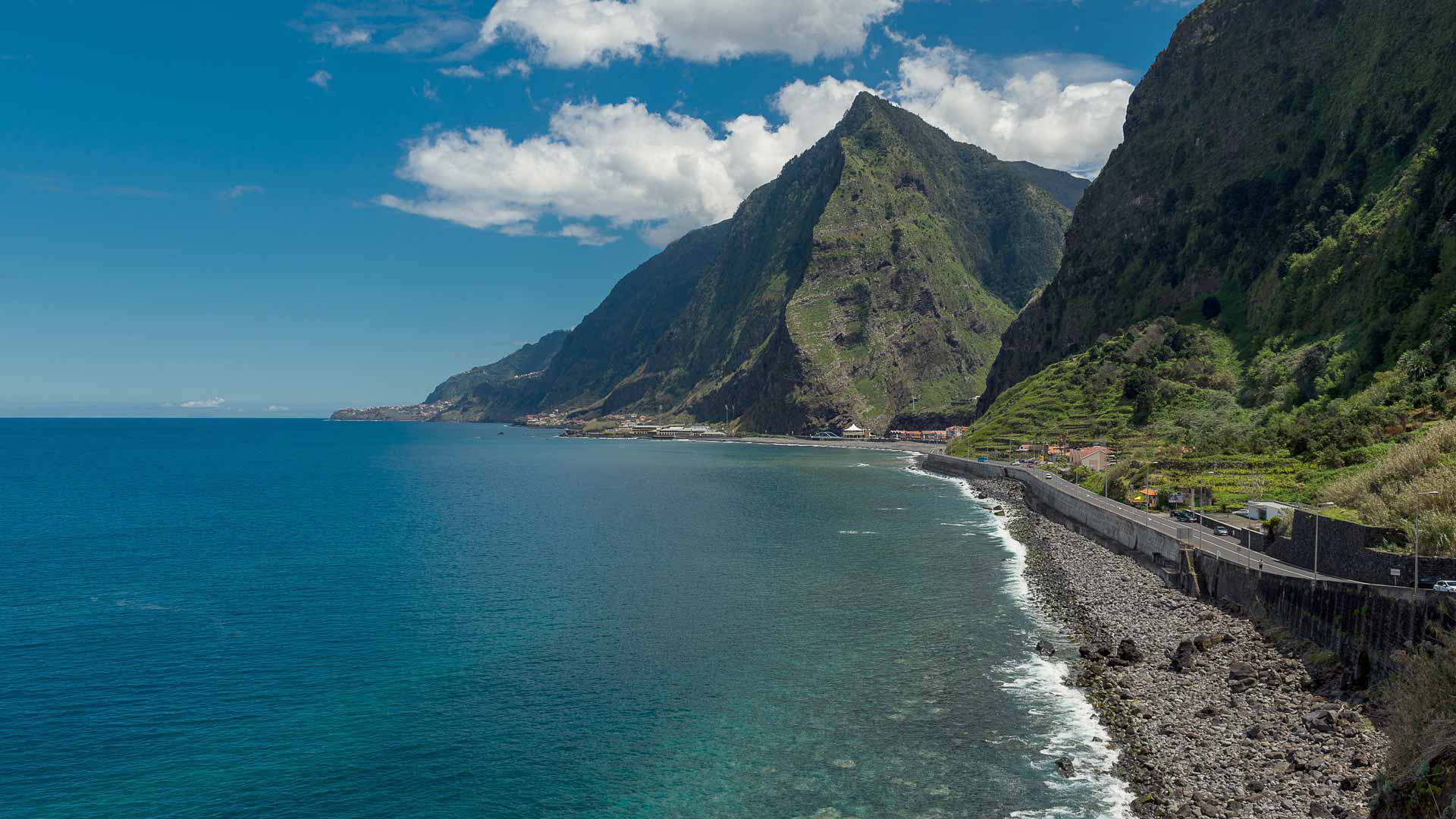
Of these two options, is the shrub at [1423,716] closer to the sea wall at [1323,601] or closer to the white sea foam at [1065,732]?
the sea wall at [1323,601]

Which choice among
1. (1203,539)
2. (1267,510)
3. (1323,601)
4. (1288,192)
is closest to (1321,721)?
(1323,601)

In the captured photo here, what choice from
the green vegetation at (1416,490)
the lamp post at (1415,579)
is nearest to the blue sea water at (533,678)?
the lamp post at (1415,579)

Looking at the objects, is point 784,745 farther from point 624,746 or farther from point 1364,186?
point 1364,186

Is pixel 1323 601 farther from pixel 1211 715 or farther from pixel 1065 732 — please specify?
pixel 1065 732

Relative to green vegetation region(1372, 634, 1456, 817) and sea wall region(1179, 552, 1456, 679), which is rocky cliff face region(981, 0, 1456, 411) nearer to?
sea wall region(1179, 552, 1456, 679)

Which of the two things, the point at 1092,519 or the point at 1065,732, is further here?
the point at 1092,519

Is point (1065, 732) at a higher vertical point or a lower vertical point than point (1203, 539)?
lower

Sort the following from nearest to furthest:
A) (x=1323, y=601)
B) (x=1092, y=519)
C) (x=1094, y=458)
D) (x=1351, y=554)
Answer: (x=1323, y=601) < (x=1351, y=554) < (x=1092, y=519) < (x=1094, y=458)

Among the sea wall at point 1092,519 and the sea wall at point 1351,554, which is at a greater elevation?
the sea wall at point 1351,554
